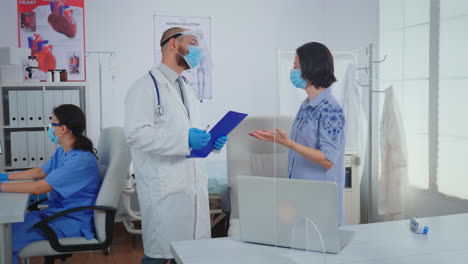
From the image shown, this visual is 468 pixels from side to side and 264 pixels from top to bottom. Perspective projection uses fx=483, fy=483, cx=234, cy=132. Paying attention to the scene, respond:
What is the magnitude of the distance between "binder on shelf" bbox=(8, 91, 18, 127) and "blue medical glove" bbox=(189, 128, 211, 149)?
2.06 meters

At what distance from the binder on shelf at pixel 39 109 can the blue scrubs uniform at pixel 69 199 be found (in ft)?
4.07

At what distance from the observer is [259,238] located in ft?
4.13

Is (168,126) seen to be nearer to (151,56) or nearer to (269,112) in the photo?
(269,112)

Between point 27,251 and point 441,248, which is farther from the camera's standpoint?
point 27,251

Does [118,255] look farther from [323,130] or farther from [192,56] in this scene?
[323,130]

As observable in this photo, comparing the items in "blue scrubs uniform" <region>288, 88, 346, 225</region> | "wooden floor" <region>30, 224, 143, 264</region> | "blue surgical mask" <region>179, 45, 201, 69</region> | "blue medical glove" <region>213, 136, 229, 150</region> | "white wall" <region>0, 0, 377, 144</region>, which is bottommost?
"wooden floor" <region>30, 224, 143, 264</region>

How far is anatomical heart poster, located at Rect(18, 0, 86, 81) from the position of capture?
387 cm

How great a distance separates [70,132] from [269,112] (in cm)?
180

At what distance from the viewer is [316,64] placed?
0.89 meters

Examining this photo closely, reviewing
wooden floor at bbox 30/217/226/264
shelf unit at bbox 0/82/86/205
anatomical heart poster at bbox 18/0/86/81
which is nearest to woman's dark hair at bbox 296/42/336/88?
wooden floor at bbox 30/217/226/264

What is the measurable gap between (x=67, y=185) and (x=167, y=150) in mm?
678

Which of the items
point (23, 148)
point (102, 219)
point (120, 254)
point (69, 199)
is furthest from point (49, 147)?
point (102, 219)

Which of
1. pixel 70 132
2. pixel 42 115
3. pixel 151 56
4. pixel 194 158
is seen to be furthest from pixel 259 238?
pixel 151 56

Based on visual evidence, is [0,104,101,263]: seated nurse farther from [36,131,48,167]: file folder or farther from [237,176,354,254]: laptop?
[237,176,354,254]: laptop
